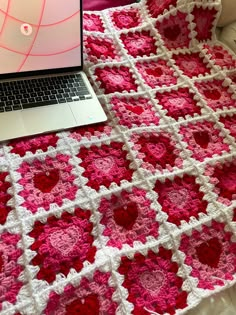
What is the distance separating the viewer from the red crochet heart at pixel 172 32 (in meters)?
1.18

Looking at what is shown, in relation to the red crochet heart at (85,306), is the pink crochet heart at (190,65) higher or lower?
higher

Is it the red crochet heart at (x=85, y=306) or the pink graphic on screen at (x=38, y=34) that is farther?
the pink graphic on screen at (x=38, y=34)

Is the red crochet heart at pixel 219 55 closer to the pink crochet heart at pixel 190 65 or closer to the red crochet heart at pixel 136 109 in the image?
the pink crochet heart at pixel 190 65

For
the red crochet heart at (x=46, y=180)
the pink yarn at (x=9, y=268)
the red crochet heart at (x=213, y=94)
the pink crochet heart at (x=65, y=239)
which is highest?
the red crochet heart at (x=213, y=94)

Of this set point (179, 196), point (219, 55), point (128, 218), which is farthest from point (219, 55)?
point (128, 218)

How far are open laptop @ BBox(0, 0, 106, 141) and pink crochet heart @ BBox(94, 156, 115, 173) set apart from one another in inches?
4.1

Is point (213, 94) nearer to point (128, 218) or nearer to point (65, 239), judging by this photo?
point (128, 218)

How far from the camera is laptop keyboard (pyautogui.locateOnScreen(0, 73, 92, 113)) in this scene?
925 millimetres

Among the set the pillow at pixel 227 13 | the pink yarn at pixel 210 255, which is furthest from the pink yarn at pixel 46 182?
the pillow at pixel 227 13

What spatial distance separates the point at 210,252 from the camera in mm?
794

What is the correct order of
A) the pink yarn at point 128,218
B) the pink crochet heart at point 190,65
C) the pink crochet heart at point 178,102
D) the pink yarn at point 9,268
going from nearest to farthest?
the pink yarn at point 9,268 < the pink yarn at point 128,218 < the pink crochet heart at point 178,102 < the pink crochet heart at point 190,65

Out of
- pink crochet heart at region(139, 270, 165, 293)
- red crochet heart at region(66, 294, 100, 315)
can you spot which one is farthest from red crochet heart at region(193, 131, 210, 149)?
red crochet heart at region(66, 294, 100, 315)

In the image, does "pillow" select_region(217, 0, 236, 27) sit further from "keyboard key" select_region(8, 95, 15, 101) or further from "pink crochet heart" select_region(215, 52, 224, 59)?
"keyboard key" select_region(8, 95, 15, 101)

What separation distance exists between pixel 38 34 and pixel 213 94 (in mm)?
472
